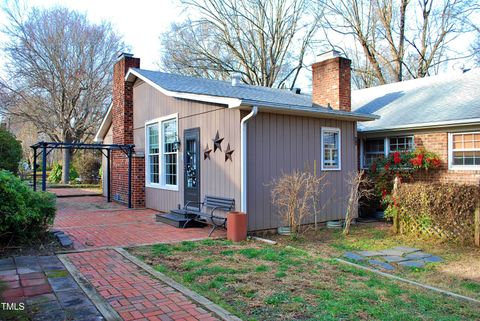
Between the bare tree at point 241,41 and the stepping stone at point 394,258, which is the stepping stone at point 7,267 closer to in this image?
the stepping stone at point 394,258

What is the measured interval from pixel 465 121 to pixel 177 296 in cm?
835

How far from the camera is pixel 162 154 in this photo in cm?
1141

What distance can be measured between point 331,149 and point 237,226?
11.7 ft

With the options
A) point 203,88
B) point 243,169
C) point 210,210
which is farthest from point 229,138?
point 203,88

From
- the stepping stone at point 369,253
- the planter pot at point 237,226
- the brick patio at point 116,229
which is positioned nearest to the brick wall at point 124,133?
the brick patio at point 116,229

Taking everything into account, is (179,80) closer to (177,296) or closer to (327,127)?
(327,127)

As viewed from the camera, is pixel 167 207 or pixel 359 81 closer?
pixel 167 207

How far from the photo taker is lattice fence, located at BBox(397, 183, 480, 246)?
286 inches

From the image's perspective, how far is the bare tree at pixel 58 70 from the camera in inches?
890

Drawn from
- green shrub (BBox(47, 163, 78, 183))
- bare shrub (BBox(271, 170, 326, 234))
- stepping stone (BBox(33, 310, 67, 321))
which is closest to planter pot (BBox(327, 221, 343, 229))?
bare shrub (BBox(271, 170, 326, 234))

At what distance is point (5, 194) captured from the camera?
6.09 m

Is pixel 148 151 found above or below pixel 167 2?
below

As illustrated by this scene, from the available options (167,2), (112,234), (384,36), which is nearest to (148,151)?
(112,234)

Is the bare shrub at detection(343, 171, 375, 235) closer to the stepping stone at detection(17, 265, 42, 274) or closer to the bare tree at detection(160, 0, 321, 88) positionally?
the stepping stone at detection(17, 265, 42, 274)
